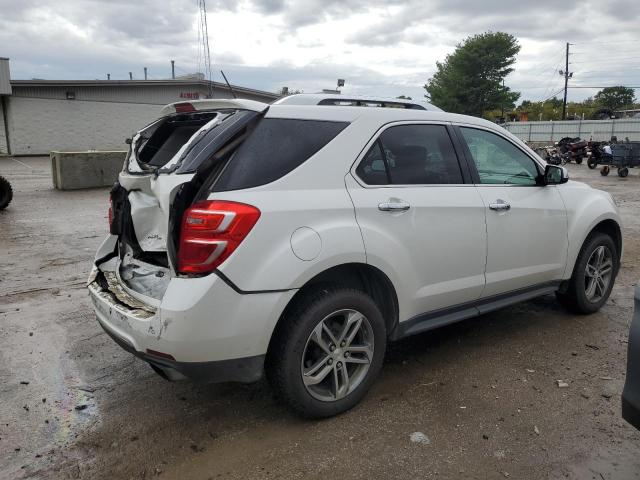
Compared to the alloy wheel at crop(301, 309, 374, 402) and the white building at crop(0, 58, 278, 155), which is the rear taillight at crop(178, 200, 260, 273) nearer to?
the alloy wheel at crop(301, 309, 374, 402)

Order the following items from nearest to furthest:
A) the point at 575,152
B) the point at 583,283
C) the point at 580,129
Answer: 1. the point at 583,283
2. the point at 575,152
3. the point at 580,129

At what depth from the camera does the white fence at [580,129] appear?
1400 inches

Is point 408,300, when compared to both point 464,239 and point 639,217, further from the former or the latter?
point 639,217

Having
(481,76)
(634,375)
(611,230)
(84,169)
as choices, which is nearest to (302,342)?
(634,375)

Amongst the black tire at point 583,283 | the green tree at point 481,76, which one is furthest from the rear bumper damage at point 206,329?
the green tree at point 481,76

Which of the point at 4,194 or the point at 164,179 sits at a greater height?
the point at 164,179

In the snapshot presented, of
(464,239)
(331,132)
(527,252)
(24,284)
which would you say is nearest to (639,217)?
(527,252)

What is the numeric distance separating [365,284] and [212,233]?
1119 millimetres

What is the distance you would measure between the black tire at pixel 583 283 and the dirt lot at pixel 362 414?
112 mm

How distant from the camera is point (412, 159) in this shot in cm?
354

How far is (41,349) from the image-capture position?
4188mm

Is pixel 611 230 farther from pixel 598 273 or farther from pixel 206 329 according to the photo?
pixel 206 329

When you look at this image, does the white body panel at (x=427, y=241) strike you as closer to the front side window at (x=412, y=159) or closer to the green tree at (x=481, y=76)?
the front side window at (x=412, y=159)

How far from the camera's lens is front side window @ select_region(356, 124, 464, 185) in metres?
3.32
